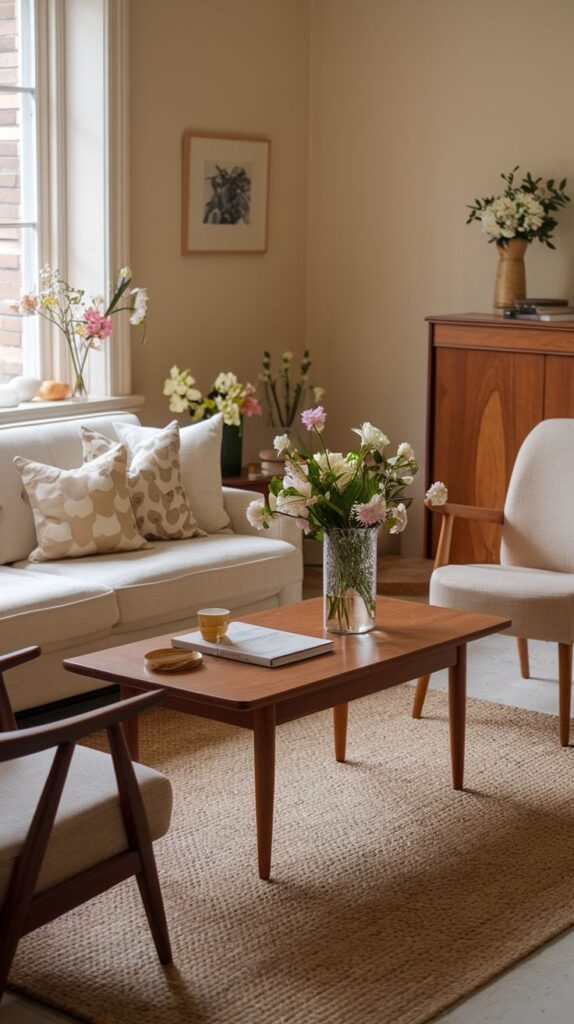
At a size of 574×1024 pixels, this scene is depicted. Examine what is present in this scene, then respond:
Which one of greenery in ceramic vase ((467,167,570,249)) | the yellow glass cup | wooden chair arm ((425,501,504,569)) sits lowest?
the yellow glass cup

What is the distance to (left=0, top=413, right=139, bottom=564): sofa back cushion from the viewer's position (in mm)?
4469

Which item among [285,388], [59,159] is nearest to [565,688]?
[285,388]

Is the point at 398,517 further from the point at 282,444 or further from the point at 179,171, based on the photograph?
the point at 179,171

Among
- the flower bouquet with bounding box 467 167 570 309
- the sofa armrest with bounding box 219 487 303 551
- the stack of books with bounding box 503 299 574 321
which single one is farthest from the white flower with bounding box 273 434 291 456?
the flower bouquet with bounding box 467 167 570 309

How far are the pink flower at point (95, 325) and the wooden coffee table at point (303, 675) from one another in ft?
6.27

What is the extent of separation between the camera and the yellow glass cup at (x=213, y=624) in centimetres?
Result: 340

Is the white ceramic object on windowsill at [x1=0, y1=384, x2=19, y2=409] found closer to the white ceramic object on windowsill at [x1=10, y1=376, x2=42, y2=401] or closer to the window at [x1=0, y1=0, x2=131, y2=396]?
the white ceramic object on windowsill at [x1=10, y1=376, x2=42, y2=401]

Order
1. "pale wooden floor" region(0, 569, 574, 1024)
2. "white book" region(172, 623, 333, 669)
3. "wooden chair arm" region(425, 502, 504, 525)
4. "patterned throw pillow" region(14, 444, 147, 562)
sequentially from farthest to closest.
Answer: "wooden chair arm" region(425, 502, 504, 525) < "patterned throw pillow" region(14, 444, 147, 562) < "white book" region(172, 623, 333, 669) < "pale wooden floor" region(0, 569, 574, 1024)

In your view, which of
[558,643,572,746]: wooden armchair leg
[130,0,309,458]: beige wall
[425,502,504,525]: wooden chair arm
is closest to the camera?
[558,643,572,746]: wooden armchair leg

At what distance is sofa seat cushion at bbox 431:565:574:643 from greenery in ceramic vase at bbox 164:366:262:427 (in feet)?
5.39

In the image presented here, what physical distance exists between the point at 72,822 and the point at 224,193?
4.22m

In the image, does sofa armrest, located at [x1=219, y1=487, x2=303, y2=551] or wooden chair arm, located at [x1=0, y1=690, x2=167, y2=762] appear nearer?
wooden chair arm, located at [x1=0, y1=690, x2=167, y2=762]

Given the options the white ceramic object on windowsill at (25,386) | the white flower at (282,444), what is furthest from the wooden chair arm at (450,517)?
the white ceramic object on windowsill at (25,386)

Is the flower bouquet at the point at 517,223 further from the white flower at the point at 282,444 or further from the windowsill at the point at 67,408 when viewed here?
the white flower at the point at 282,444
